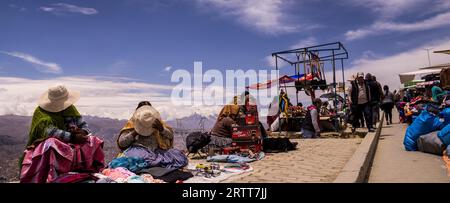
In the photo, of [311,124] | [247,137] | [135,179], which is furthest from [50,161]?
[311,124]

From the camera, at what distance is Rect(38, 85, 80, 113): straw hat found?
4715mm

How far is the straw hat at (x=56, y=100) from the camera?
471cm

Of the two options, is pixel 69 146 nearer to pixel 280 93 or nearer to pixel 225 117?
pixel 225 117

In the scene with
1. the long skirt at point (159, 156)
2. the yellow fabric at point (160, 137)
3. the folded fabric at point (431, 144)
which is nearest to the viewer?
the long skirt at point (159, 156)

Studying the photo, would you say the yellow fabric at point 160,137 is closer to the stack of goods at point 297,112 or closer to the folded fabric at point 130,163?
the folded fabric at point 130,163

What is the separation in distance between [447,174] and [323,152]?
2.81 metres

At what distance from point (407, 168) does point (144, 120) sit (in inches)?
154

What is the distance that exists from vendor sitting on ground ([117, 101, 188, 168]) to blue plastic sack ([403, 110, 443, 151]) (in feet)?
14.6

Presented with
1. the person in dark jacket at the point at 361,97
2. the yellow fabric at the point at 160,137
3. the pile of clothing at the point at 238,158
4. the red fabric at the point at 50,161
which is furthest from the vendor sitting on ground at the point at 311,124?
the red fabric at the point at 50,161

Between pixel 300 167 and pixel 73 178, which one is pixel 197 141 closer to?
pixel 300 167

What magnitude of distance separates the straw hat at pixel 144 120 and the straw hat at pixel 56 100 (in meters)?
1.07

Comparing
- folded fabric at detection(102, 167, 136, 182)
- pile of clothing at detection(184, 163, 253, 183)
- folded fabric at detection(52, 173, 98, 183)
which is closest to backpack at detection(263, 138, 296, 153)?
pile of clothing at detection(184, 163, 253, 183)

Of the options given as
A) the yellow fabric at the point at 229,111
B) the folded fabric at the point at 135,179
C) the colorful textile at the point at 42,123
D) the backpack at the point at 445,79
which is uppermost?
the backpack at the point at 445,79

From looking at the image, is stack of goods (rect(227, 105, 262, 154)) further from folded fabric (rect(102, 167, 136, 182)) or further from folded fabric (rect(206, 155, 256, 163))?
folded fabric (rect(102, 167, 136, 182))
